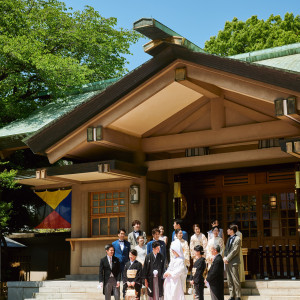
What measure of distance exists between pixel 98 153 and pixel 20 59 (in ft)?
17.0

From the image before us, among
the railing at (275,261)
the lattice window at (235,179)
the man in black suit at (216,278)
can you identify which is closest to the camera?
the man in black suit at (216,278)

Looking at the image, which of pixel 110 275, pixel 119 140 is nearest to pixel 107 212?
pixel 119 140

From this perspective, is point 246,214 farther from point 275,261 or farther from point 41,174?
point 41,174

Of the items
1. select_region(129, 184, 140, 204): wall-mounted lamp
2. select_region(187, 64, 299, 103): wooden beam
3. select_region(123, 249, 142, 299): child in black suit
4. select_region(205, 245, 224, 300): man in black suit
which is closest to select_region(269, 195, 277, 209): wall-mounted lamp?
select_region(129, 184, 140, 204): wall-mounted lamp

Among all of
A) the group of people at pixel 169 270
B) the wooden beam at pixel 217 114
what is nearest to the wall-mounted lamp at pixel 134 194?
the group of people at pixel 169 270

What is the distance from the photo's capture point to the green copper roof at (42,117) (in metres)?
16.4

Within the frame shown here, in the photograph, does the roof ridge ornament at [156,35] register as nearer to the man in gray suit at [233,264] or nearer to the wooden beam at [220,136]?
the wooden beam at [220,136]

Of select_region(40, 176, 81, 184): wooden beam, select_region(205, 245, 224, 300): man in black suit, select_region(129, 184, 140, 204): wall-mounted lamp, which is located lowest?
select_region(205, 245, 224, 300): man in black suit

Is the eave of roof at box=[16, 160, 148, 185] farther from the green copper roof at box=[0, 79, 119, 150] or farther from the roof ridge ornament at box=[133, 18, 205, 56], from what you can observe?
the roof ridge ornament at box=[133, 18, 205, 56]

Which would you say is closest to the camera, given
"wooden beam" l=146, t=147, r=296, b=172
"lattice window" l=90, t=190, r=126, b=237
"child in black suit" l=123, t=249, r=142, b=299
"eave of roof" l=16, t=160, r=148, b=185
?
"child in black suit" l=123, t=249, r=142, b=299

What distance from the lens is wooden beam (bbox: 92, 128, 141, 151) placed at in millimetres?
13625

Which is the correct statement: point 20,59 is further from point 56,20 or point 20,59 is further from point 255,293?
point 255,293

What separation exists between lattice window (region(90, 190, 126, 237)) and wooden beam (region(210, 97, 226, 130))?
11.2 ft

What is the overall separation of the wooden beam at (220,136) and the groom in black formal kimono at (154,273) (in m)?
4.02
